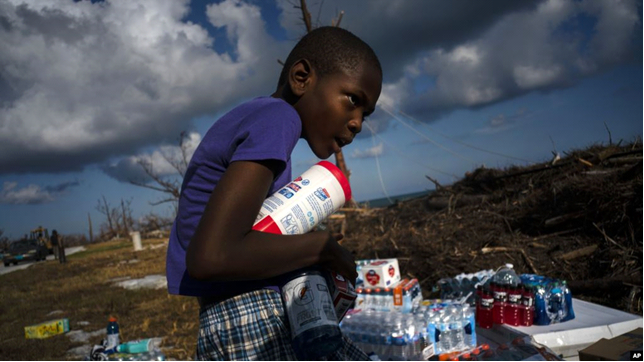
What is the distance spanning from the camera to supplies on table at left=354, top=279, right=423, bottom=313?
4.26 meters

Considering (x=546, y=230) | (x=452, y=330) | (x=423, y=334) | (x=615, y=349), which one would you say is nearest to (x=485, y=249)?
(x=546, y=230)

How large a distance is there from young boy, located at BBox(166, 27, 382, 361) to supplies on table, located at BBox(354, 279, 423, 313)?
124 inches

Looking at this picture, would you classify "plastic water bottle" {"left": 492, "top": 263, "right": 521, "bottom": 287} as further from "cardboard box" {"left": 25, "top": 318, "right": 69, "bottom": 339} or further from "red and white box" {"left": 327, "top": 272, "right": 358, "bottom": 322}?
"cardboard box" {"left": 25, "top": 318, "right": 69, "bottom": 339}

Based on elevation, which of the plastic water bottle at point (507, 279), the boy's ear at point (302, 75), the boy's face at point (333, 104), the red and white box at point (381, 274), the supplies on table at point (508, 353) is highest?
the boy's ear at point (302, 75)

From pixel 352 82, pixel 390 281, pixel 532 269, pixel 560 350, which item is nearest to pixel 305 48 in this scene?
pixel 352 82

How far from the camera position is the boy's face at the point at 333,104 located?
1.19 m

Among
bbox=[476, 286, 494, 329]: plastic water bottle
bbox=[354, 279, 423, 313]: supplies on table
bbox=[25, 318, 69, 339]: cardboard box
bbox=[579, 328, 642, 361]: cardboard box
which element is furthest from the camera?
bbox=[25, 318, 69, 339]: cardboard box

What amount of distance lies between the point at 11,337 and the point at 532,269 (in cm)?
652

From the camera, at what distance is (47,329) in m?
5.34

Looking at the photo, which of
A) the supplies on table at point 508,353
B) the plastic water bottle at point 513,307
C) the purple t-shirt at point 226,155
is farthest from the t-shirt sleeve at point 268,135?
the plastic water bottle at point 513,307

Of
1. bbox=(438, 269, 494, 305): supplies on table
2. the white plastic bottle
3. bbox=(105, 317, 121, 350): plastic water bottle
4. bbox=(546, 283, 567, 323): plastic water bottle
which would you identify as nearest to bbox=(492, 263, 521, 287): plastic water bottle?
bbox=(546, 283, 567, 323): plastic water bottle

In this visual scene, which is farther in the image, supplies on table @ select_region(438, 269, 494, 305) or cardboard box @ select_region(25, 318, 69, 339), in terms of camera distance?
cardboard box @ select_region(25, 318, 69, 339)

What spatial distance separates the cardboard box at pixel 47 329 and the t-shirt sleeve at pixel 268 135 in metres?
5.71

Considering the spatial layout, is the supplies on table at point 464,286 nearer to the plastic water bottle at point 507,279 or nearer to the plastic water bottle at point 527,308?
the plastic water bottle at point 507,279
